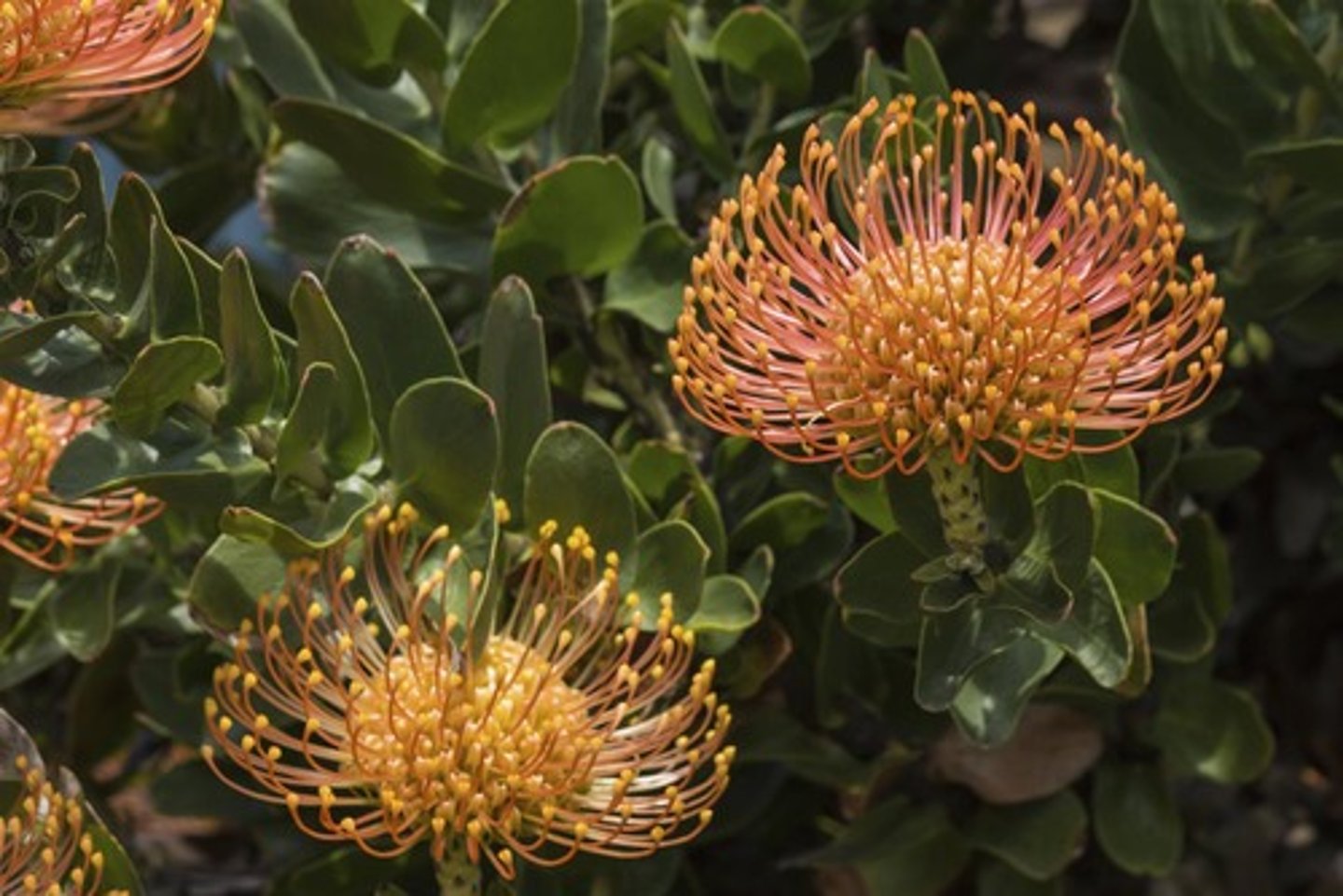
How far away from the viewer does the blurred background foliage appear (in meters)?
0.83

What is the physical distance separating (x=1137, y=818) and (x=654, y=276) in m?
0.29

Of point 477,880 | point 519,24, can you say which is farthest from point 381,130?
point 477,880

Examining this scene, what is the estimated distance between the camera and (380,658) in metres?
0.86

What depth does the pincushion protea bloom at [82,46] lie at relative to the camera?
0.77 metres

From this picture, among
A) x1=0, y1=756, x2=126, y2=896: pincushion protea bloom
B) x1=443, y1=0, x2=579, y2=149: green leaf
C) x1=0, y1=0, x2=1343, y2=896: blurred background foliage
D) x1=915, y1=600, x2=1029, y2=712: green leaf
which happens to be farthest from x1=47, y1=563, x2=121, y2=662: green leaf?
x1=915, y1=600, x2=1029, y2=712: green leaf

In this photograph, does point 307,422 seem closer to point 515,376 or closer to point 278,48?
point 515,376

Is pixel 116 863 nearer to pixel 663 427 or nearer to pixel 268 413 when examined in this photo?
pixel 268 413

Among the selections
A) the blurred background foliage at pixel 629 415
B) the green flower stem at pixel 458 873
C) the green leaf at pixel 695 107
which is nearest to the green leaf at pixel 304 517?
the blurred background foliage at pixel 629 415

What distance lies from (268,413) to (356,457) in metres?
0.03

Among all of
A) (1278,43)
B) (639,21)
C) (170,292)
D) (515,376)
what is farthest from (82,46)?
(1278,43)

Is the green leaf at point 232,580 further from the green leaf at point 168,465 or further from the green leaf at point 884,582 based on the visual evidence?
the green leaf at point 884,582

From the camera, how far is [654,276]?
0.99 m

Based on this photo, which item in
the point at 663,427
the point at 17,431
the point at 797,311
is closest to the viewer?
the point at 797,311

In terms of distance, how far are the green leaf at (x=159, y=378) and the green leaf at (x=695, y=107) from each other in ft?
0.78
